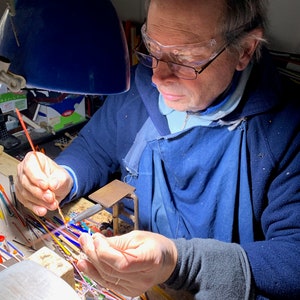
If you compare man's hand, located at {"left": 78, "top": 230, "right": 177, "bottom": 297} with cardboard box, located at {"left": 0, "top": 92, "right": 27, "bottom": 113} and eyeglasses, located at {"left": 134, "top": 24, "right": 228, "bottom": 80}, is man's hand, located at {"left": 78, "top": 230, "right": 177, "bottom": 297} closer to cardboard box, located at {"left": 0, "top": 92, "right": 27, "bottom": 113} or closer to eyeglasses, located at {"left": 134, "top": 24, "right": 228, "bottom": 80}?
eyeglasses, located at {"left": 134, "top": 24, "right": 228, "bottom": 80}

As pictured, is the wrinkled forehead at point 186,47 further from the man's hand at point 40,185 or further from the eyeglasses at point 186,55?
the man's hand at point 40,185

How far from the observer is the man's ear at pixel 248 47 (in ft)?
2.69

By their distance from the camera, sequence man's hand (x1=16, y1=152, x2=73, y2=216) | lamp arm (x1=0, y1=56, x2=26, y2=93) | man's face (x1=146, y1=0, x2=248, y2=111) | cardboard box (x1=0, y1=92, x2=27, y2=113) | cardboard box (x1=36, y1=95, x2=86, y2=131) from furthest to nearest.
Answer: cardboard box (x1=36, y1=95, x2=86, y2=131)
cardboard box (x1=0, y1=92, x2=27, y2=113)
man's hand (x1=16, y1=152, x2=73, y2=216)
man's face (x1=146, y1=0, x2=248, y2=111)
lamp arm (x1=0, y1=56, x2=26, y2=93)

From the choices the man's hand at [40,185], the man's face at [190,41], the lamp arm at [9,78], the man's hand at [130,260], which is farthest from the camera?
the man's hand at [40,185]

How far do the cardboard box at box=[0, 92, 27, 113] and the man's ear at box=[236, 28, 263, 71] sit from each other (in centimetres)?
112

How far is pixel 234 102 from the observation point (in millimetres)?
872

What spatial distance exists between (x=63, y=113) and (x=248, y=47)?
1.18 meters

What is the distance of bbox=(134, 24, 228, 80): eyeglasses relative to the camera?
2.55 ft

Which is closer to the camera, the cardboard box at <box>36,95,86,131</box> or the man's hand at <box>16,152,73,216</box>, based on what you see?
the man's hand at <box>16,152,73,216</box>

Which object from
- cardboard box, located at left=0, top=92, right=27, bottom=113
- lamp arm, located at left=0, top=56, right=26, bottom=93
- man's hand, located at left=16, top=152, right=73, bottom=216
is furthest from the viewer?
cardboard box, located at left=0, top=92, right=27, bottom=113

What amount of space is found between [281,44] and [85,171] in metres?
1.16

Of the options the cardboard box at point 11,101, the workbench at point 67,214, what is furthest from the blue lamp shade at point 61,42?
the cardboard box at point 11,101

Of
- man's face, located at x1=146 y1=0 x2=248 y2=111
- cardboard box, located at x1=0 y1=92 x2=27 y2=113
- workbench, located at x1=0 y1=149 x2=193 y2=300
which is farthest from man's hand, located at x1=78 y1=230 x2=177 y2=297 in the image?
cardboard box, located at x1=0 y1=92 x2=27 y2=113

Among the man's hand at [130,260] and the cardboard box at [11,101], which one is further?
the cardboard box at [11,101]
